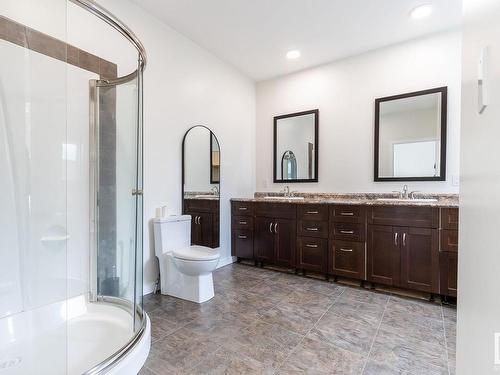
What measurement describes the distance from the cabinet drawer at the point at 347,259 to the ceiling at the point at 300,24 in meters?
2.21

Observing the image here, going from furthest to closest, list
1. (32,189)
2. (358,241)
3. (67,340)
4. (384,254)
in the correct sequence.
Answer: (358,241), (384,254), (32,189), (67,340)

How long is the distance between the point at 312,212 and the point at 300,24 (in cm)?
195

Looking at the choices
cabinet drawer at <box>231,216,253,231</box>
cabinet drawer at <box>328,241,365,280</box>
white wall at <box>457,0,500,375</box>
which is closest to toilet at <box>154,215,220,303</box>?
cabinet drawer at <box>231,216,253,231</box>

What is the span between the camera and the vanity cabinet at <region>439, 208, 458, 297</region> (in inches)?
88.3

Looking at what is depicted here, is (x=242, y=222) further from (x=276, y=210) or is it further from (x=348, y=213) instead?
(x=348, y=213)

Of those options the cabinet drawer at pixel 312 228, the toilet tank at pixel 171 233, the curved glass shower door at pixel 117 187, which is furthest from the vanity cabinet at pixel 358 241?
the curved glass shower door at pixel 117 187

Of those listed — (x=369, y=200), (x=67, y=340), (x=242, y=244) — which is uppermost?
(x=369, y=200)

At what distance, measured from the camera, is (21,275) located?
1.64 m

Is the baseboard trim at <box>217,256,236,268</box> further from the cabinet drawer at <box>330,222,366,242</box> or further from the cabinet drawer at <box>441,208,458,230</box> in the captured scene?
the cabinet drawer at <box>441,208,458,230</box>

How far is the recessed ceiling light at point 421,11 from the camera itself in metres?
2.36

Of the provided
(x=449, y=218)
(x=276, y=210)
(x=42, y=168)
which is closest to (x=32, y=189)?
(x=42, y=168)

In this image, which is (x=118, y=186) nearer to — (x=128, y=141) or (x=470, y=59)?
(x=128, y=141)

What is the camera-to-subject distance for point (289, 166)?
3717 mm

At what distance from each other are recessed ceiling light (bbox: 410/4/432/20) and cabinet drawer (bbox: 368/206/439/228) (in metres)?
1.80
